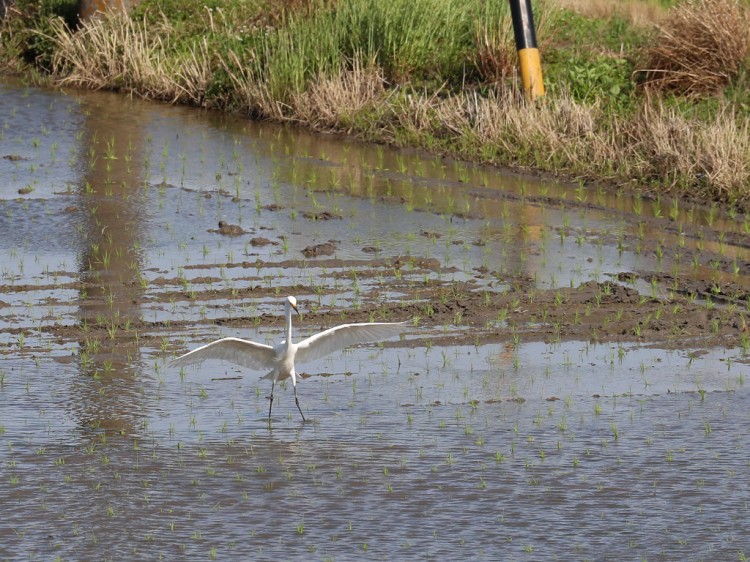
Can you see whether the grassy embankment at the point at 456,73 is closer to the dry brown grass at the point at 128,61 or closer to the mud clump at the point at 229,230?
the dry brown grass at the point at 128,61

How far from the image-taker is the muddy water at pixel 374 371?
669 centimetres

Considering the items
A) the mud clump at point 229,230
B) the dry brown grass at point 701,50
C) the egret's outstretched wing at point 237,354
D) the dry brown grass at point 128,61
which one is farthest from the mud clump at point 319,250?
the dry brown grass at point 128,61

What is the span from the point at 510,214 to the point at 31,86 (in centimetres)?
962

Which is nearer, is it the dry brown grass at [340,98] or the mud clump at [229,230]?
the mud clump at [229,230]

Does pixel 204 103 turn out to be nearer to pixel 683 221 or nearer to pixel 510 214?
pixel 510 214

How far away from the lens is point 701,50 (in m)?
17.6

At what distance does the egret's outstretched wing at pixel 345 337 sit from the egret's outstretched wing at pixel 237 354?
20 centimetres

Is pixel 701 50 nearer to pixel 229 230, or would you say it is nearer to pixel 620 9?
pixel 620 9

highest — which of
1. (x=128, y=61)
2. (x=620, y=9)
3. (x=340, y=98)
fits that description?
(x=620, y=9)

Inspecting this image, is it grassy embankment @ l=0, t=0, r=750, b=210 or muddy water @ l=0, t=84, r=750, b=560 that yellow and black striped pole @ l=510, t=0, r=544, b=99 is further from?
muddy water @ l=0, t=84, r=750, b=560

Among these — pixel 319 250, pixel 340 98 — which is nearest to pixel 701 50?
pixel 340 98

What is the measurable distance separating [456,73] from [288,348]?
37.0 feet

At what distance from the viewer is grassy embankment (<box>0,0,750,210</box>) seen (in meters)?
15.2

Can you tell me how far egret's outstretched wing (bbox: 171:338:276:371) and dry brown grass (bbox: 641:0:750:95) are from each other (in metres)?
10.4
